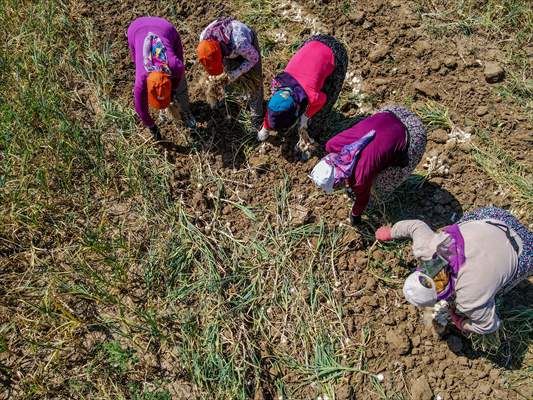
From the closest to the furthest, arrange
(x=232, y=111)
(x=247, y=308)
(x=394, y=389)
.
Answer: (x=394, y=389), (x=247, y=308), (x=232, y=111)

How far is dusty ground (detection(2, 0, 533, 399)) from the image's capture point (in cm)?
246

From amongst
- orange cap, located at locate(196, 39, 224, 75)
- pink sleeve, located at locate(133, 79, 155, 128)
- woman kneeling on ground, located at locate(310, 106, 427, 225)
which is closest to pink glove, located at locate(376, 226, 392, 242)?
woman kneeling on ground, located at locate(310, 106, 427, 225)

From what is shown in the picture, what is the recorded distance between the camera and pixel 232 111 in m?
3.21

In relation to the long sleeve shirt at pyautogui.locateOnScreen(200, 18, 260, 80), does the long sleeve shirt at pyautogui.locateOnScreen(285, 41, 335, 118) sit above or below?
below

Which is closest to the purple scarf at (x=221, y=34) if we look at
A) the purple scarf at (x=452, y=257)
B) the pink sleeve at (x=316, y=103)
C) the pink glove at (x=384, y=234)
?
the pink sleeve at (x=316, y=103)

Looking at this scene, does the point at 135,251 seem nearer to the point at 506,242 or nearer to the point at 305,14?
the point at 506,242

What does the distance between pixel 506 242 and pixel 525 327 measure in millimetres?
683

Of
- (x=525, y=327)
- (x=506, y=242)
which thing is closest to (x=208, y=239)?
(x=506, y=242)

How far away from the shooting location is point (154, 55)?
265cm

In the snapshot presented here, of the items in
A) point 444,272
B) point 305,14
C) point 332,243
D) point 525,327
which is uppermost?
point 305,14

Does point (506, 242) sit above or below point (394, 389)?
above

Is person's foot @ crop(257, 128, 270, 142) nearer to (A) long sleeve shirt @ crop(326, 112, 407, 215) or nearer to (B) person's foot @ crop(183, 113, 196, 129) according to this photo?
(B) person's foot @ crop(183, 113, 196, 129)

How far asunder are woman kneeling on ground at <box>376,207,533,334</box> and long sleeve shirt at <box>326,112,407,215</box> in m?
0.37

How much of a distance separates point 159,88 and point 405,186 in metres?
1.58
